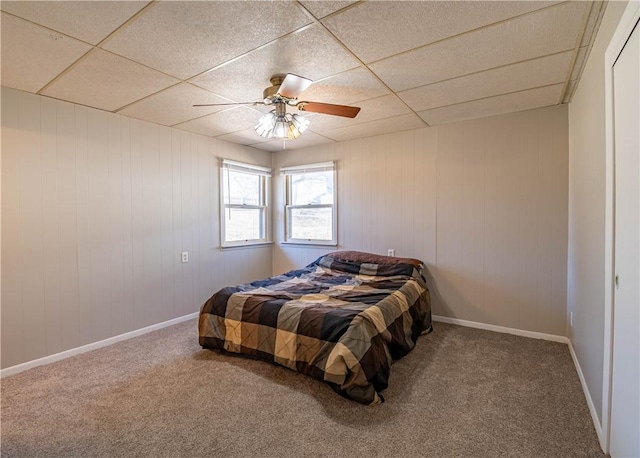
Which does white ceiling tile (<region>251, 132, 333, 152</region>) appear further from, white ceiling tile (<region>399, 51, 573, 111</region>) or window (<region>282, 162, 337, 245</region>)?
white ceiling tile (<region>399, 51, 573, 111</region>)

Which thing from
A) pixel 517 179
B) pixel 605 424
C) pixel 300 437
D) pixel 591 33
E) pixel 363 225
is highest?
pixel 591 33

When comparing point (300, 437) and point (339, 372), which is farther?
point (339, 372)

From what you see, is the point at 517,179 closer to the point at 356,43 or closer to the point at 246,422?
the point at 356,43

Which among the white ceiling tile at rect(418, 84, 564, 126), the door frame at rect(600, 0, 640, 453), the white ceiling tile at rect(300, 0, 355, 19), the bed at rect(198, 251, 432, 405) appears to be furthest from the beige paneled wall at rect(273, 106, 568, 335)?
the white ceiling tile at rect(300, 0, 355, 19)

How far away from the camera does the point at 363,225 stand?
13.4 feet

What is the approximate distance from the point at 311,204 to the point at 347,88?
2191mm

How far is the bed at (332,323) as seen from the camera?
200cm

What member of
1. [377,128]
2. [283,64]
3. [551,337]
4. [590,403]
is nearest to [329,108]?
[283,64]

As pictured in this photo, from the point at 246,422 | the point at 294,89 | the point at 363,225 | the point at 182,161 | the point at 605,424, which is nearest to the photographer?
the point at 605,424

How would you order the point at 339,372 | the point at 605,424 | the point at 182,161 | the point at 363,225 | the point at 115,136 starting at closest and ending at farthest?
the point at 605,424 < the point at 339,372 < the point at 115,136 < the point at 182,161 < the point at 363,225

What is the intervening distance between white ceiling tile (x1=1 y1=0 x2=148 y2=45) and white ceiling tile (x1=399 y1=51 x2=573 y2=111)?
2062 millimetres

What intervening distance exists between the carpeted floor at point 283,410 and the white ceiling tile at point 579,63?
2.28 meters

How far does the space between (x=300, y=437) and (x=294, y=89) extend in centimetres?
222

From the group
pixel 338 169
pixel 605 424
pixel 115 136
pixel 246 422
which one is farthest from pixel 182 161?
pixel 605 424
